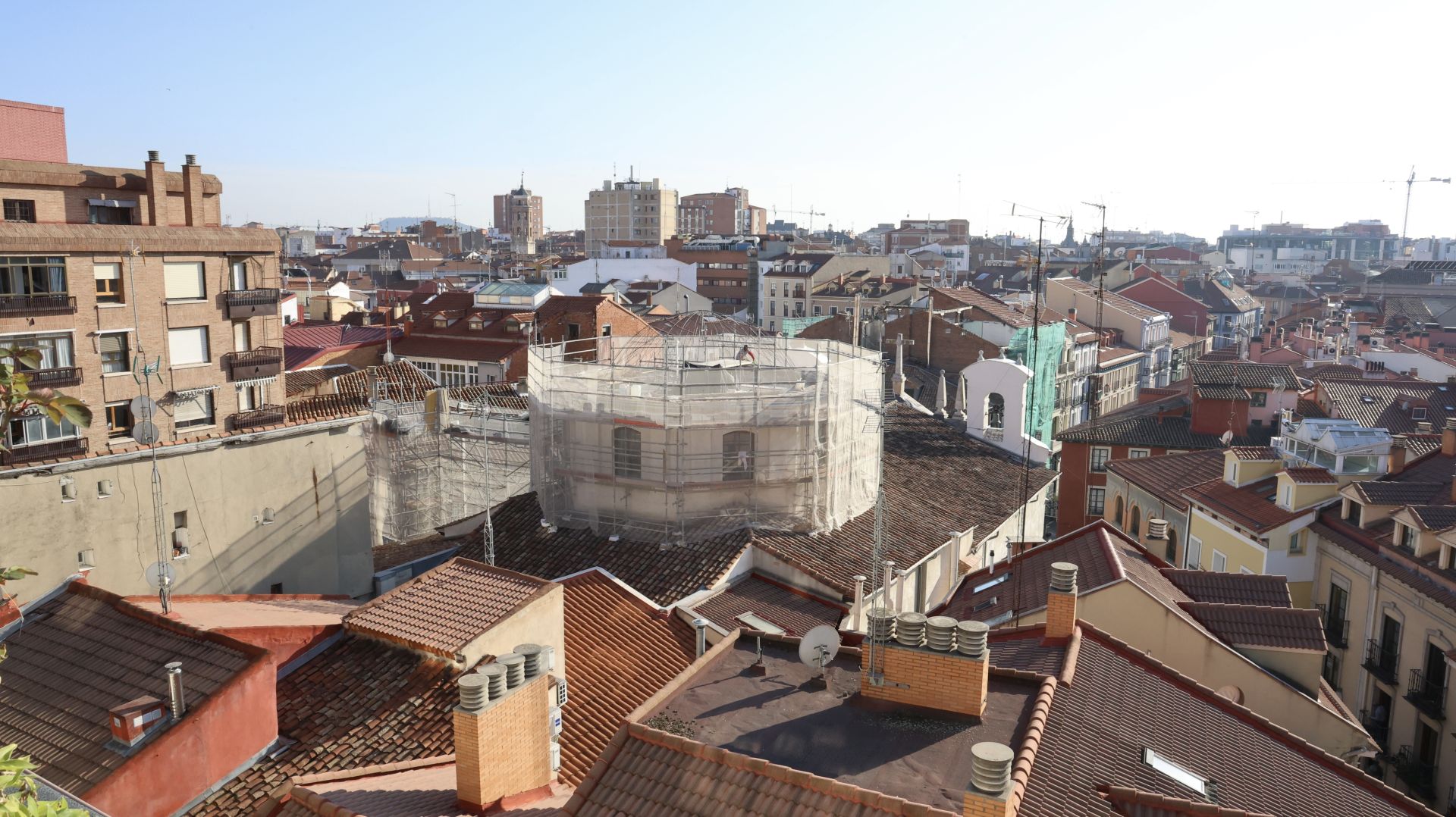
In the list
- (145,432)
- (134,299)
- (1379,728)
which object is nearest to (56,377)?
(134,299)

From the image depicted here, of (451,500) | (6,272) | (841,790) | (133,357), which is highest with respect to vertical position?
(6,272)

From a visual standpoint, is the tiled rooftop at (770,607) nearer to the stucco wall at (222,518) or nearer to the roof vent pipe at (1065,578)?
the roof vent pipe at (1065,578)

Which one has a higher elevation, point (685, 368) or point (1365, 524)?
point (685, 368)

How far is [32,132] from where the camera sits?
2170 centimetres

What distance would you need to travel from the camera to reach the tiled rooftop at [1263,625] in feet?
47.2

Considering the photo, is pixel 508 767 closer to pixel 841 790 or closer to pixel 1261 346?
pixel 841 790

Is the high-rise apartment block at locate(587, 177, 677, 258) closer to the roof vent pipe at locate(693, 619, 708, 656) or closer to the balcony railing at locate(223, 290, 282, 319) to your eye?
the balcony railing at locate(223, 290, 282, 319)

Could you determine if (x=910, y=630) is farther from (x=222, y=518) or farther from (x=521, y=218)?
(x=521, y=218)

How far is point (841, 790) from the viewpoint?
7.07 m

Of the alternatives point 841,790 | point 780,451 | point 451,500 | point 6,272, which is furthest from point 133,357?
point 841,790

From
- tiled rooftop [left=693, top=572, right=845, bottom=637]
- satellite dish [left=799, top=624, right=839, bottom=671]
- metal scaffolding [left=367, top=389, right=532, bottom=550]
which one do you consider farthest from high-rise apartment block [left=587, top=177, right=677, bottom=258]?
satellite dish [left=799, top=624, right=839, bottom=671]

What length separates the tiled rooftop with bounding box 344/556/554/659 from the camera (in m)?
11.3

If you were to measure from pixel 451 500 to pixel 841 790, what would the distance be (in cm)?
1916

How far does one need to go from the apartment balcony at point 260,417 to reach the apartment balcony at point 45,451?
295 cm
